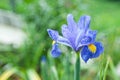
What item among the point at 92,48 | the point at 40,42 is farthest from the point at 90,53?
the point at 40,42

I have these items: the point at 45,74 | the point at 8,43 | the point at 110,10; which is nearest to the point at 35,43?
the point at 8,43

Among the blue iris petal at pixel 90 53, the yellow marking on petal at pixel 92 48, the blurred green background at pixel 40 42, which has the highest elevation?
the yellow marking on petal at pixel 92 48

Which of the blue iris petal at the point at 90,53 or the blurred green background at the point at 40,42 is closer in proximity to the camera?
the blue iris petal at the point at 90,53

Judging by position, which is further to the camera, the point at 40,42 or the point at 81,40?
the point at 40,42

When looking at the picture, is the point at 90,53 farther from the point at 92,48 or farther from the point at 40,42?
the point at 40,42

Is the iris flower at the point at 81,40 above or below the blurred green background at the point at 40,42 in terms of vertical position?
above

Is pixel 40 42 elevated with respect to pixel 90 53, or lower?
lower

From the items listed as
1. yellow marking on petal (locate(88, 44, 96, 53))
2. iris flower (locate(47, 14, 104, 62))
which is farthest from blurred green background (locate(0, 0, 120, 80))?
yellow marking on petal (locate(88, 44, 96, 53))

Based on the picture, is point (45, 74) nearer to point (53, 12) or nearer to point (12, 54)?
point (12, 54)

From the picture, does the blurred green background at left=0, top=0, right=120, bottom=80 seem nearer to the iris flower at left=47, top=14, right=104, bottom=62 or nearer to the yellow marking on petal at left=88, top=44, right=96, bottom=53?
the iris flower at left=47, top=14, right=104, bottom=62

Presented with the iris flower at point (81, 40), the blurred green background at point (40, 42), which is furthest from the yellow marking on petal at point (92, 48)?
the blurred green background at point (40, 42)

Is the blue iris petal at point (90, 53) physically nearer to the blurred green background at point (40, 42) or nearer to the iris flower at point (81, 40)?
the iris flower at point (81, 40)
